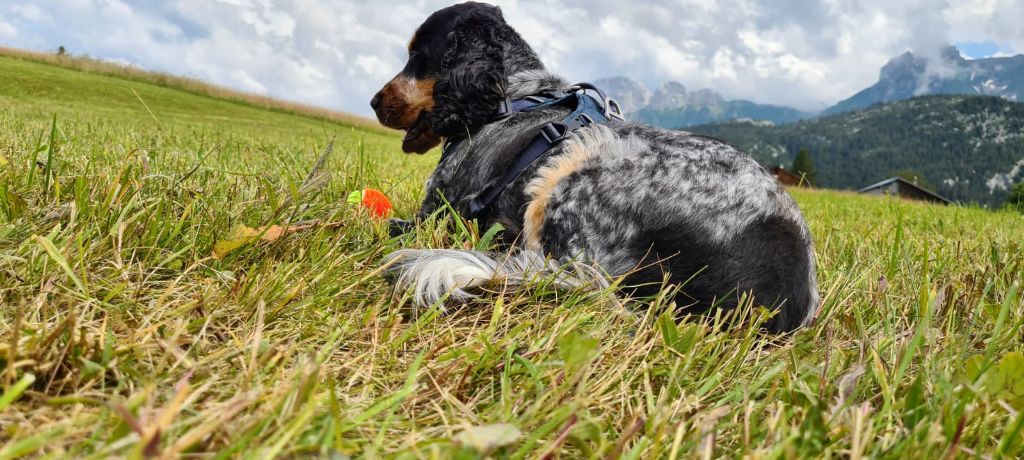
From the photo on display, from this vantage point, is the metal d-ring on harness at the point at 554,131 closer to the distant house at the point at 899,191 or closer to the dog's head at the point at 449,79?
the dog's head at the point at 449,79

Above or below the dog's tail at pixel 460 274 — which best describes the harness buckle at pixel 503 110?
above

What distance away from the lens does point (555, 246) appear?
299 cm

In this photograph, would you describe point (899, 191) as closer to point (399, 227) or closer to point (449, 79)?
point (449, 79)

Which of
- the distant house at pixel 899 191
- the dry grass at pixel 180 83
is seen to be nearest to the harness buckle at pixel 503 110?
the distant house at pixel 899 191

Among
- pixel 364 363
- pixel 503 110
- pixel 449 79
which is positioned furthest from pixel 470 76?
pixel 364 363

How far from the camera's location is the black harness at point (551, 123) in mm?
3332

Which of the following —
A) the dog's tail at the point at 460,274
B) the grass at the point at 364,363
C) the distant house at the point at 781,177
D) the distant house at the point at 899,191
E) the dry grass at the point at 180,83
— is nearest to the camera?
the grass at the point at 364,363

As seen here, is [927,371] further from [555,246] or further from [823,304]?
[555,246]

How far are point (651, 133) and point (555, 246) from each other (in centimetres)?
95

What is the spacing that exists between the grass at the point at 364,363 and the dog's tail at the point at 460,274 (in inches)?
2.9

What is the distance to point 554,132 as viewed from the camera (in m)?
3.30

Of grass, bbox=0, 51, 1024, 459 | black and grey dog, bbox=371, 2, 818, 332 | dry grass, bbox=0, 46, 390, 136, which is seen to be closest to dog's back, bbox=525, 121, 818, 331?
black and grey dog, bbox=371, 2, 818, 332

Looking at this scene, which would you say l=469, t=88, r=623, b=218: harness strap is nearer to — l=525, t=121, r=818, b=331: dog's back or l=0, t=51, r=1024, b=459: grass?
l=525, t=121, r=818, b=331: dog's back

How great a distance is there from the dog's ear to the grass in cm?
153
